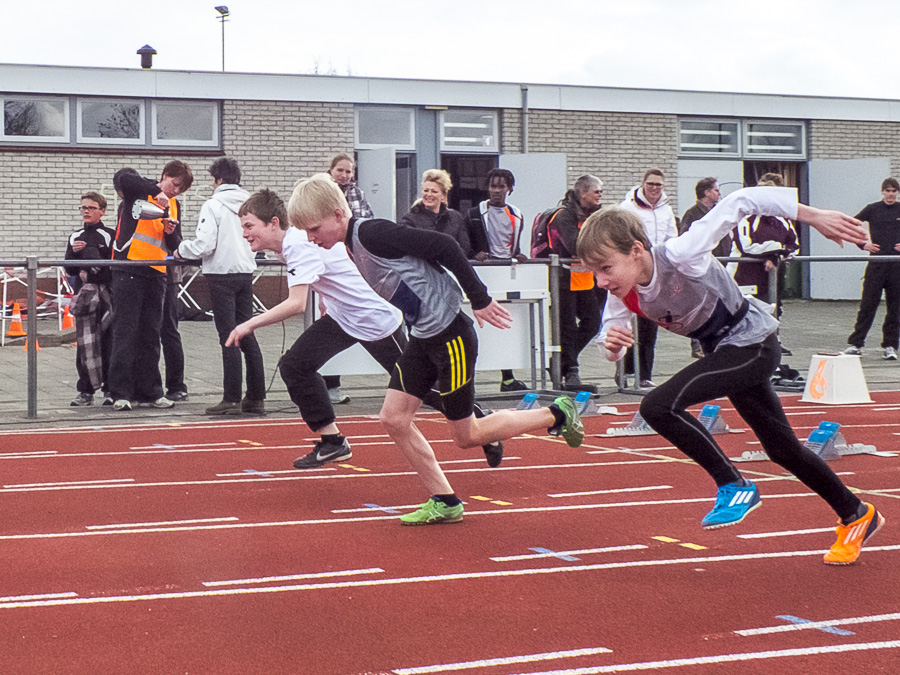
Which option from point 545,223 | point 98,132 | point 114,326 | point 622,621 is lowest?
point 622,621

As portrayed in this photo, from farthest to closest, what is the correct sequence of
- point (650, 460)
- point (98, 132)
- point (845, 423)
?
1. point (98, 132)
2. point (845, 423)
3. point (650, 460)

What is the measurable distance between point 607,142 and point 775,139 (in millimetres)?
4162

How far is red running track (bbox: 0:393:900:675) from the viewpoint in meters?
4.29

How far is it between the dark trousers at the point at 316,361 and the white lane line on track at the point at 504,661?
4168 millimetres

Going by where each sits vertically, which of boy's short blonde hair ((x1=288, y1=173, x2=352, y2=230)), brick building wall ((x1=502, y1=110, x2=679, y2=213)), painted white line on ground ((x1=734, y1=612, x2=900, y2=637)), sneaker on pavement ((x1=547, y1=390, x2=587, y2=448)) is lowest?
painted white line on ground ((x1=734, y1=612, x2=900, y2=637))

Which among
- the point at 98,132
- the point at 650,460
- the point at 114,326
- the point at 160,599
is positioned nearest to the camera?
the point at 160,599

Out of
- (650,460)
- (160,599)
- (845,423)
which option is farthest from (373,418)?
(160,599)

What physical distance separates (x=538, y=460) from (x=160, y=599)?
4.07 m

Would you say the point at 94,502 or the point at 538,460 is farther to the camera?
the point at 538,460

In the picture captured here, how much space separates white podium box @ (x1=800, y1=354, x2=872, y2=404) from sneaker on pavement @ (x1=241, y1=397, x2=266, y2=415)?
5.00 m

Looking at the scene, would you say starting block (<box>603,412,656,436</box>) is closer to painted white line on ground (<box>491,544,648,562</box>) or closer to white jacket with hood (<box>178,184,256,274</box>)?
white jacket with hood (<box>178,184,256,274</box>)

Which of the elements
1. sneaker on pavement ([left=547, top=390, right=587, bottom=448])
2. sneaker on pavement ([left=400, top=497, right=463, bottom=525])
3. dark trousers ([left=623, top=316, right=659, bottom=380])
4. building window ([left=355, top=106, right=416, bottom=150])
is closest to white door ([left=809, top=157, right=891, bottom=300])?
building window ([left=355, top=106, right=416, bottom=150])

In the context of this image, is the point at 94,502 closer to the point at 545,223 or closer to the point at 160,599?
the point at 160,599

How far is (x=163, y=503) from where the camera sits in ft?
23.7
